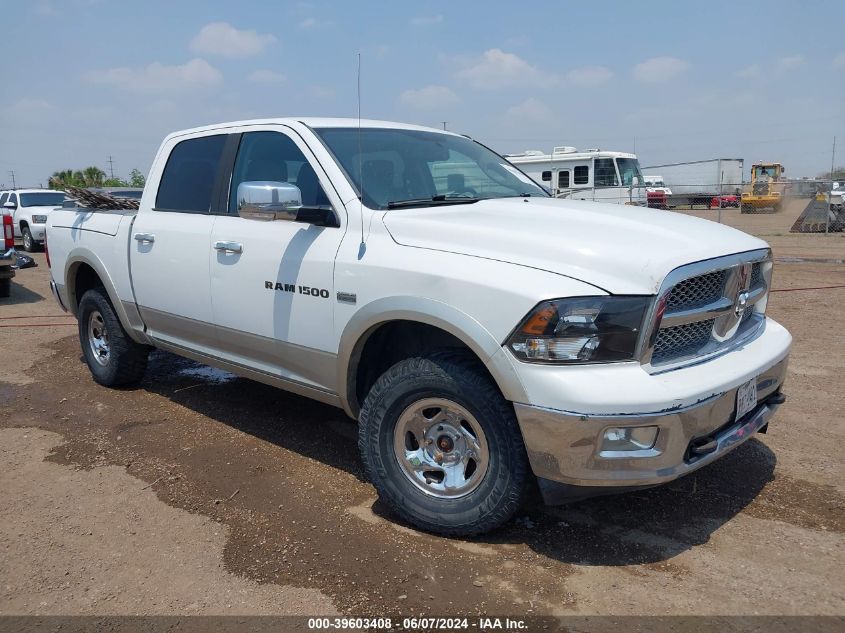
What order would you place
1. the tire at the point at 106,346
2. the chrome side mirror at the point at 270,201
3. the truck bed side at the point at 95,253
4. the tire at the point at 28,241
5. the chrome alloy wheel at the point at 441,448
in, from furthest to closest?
the tire at the point at 28,241 → the tire at the point at 106,346 → the truck bed side at the point at 95,253 → the chrome side mirror at the point at 270,201 → the chrome alloy wheel at the point at 441,448

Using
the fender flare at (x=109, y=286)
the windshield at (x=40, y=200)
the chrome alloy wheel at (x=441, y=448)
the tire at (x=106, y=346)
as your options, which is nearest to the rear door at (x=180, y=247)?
the fender flare at (x=109, y=286)

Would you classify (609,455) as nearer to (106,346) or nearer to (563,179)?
(106,346)

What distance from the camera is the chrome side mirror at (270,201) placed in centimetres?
360

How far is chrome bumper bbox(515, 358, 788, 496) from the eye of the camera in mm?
2838

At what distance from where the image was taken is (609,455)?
2.88 metres

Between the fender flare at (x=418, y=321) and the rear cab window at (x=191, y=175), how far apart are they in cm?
165

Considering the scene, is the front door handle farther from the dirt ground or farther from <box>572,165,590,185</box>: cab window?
<box>572,165,590,185</box>: cab window

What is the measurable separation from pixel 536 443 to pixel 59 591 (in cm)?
211

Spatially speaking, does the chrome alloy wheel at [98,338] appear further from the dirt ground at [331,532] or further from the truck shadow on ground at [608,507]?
the truck shadow on ground at [608,507]

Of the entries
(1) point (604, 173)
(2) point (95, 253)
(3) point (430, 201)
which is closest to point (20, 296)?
(2) point (95, 253)

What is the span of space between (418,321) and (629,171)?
2200 cm

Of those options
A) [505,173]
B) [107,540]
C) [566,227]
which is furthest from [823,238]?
[107,540]

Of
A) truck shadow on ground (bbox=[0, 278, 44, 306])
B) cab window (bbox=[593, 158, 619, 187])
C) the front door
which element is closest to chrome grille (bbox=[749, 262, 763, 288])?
the front door

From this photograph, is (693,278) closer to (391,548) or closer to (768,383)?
(768,383)
